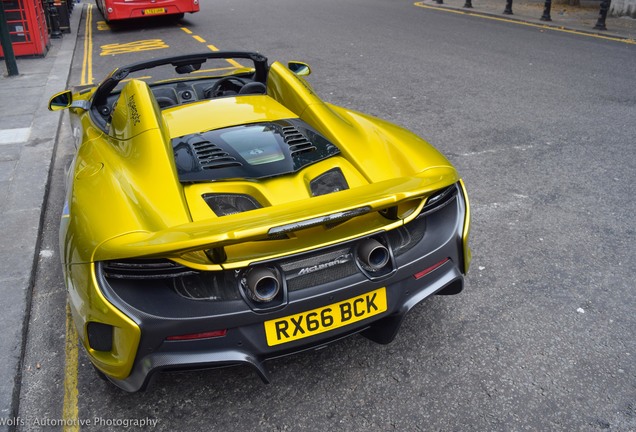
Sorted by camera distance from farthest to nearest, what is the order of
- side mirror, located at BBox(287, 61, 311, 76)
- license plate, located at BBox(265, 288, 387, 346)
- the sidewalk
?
side mirror, located at BBox(287, 61, 311, 76), the sidewalk, license plate, located at BBox(265, 288, 387, 346)

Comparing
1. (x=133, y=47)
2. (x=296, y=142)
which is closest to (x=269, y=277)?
(x=296, y=142)

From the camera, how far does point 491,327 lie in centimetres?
329

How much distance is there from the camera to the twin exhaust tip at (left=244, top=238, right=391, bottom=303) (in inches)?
94.6

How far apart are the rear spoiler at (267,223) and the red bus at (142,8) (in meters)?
14.0

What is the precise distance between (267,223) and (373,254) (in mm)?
543

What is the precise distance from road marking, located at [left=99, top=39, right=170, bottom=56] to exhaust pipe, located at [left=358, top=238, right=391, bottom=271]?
1105cm

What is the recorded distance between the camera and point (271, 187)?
9.64ft

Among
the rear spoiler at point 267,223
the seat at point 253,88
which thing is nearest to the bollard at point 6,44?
the seat at point 253,88

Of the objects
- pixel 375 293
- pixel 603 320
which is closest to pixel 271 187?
pixel 375 293

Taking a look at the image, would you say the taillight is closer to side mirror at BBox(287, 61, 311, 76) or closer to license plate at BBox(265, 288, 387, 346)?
license plate at BBox(265, 288, 387, 346)

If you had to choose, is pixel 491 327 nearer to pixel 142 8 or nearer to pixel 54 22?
pixel 142 8

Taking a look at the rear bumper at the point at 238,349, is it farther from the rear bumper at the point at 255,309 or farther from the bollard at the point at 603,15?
the bollard at the point at 603,15

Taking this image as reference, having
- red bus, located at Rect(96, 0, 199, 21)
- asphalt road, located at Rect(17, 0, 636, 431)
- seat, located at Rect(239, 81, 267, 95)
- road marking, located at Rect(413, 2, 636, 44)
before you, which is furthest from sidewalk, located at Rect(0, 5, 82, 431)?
road marking, located at Rect(413, 2, 636, 44)

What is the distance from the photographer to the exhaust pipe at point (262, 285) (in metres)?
2.40
